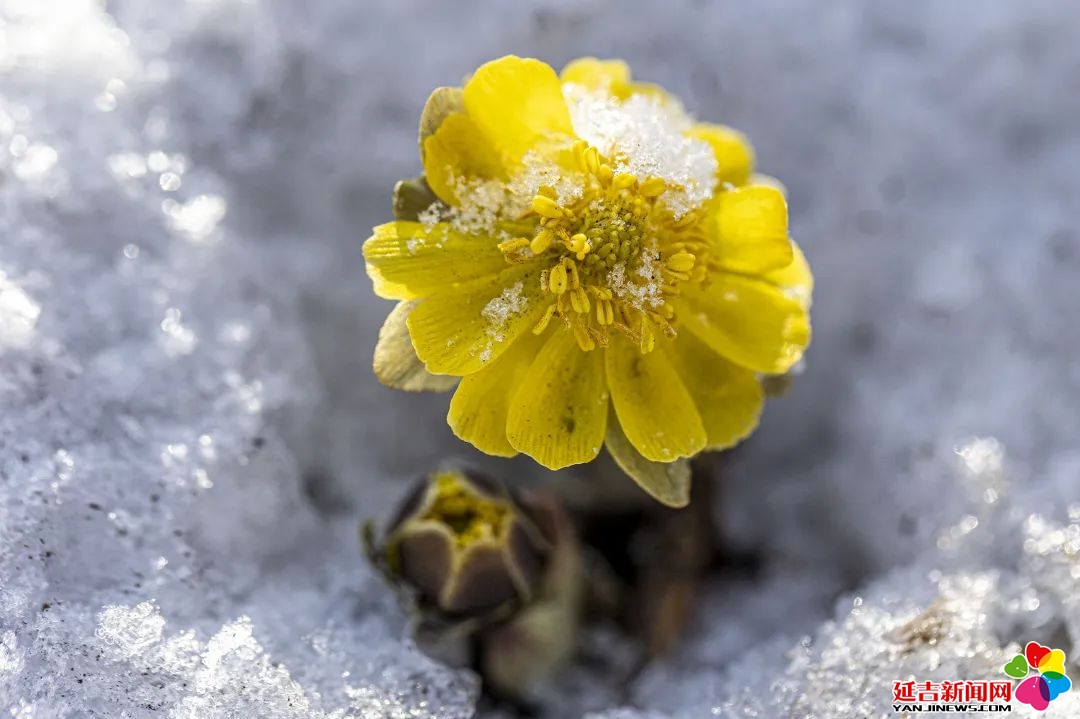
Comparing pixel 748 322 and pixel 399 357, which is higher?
pixel 748 322

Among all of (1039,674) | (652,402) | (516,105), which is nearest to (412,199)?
(516,105)

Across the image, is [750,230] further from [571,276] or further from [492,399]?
[492,399]

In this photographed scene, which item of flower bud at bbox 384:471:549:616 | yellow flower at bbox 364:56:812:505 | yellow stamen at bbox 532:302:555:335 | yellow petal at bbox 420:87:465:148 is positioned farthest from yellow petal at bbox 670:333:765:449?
yellow petal at bbox 420:87:465:148

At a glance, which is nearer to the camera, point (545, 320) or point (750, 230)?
point (545, 320)


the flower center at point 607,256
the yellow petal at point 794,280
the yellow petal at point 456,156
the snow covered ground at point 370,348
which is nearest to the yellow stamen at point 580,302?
the flower center at point 607,256

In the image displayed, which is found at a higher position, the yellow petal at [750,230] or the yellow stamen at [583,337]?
the yellow petal at [750,230]

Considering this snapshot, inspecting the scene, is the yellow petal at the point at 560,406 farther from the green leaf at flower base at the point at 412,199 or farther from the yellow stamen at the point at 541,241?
the green leaf at flower base at the point at 412,199

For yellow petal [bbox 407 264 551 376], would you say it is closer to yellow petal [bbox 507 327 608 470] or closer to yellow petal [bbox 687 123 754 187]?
yellow petal [bbox 507 327 608 470]
